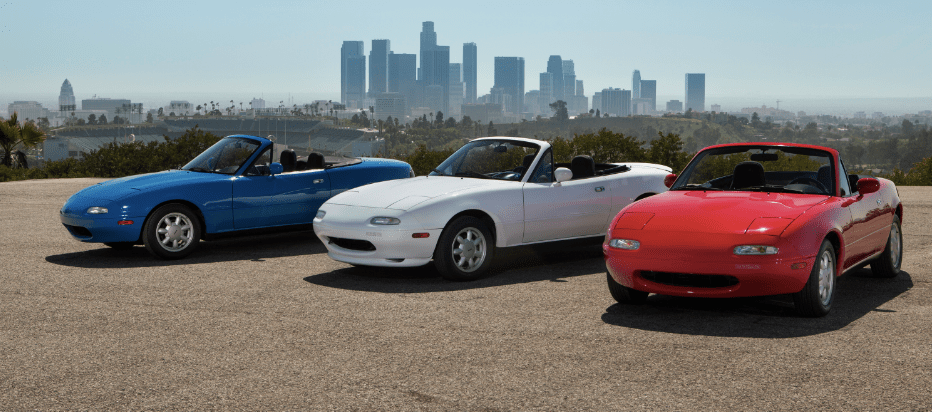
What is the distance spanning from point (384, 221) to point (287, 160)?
298 centimetres

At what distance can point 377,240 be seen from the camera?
775cm

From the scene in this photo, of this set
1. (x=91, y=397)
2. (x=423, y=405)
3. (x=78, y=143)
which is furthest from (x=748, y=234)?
(x=78, y=143)

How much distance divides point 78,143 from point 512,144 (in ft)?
504

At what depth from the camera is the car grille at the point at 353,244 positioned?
790 cm

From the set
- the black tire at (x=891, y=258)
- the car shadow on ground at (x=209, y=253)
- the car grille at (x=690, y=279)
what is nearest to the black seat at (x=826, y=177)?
the black tire at (x=891, y=258)

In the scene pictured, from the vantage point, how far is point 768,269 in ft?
19.0

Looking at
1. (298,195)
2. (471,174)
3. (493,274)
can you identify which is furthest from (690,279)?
(298,195)

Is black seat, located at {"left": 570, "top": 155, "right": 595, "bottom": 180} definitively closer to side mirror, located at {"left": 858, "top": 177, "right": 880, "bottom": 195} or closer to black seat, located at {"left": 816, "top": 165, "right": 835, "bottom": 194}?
black seat, located at {"left": 816, "top": 165, "right": 835, "bottom": 194}

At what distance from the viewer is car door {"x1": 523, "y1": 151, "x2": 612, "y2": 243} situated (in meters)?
8.52

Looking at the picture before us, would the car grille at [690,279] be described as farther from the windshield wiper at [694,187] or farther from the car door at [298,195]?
the car door at [298,195]

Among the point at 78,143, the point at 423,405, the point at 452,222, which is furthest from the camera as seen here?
the point at 78,143

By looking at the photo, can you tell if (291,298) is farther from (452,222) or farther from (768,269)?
(768,269)

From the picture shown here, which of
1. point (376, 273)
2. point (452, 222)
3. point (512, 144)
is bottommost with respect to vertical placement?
point (376, 273)

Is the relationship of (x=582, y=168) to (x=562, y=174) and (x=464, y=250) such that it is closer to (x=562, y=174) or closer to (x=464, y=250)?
(x=562, y=174)
